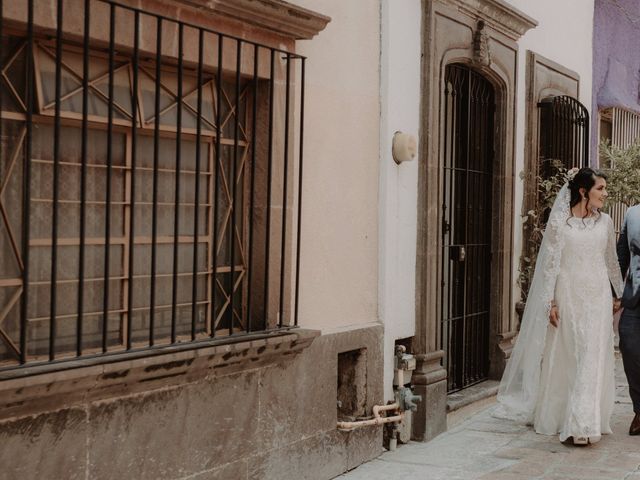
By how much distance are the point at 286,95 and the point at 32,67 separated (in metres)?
1.72

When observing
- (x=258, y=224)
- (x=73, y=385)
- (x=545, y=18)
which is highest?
(x=545, y=18)

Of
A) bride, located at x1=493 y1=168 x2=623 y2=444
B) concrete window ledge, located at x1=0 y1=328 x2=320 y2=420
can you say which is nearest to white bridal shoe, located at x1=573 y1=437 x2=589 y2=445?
bride, located at x1=493 y1=168 x2=623 y2=444

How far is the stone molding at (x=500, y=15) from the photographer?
8359mm

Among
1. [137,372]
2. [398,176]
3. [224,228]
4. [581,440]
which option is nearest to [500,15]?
[398,176]

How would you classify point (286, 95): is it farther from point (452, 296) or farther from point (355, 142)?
point (452, 296)

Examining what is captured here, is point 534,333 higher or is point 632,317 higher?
point 632,317

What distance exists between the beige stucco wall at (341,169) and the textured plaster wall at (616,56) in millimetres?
6119

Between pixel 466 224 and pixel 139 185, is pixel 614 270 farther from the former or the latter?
pixel 139 185

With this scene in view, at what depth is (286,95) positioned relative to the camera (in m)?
5.78

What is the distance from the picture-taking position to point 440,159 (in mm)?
7945

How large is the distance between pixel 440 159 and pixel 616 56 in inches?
237

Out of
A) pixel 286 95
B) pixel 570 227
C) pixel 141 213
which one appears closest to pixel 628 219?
pixel 570 227

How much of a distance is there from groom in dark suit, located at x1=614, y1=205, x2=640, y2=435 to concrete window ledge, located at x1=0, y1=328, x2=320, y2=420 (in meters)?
2.94

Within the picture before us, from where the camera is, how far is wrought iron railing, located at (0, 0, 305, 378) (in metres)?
4.43
